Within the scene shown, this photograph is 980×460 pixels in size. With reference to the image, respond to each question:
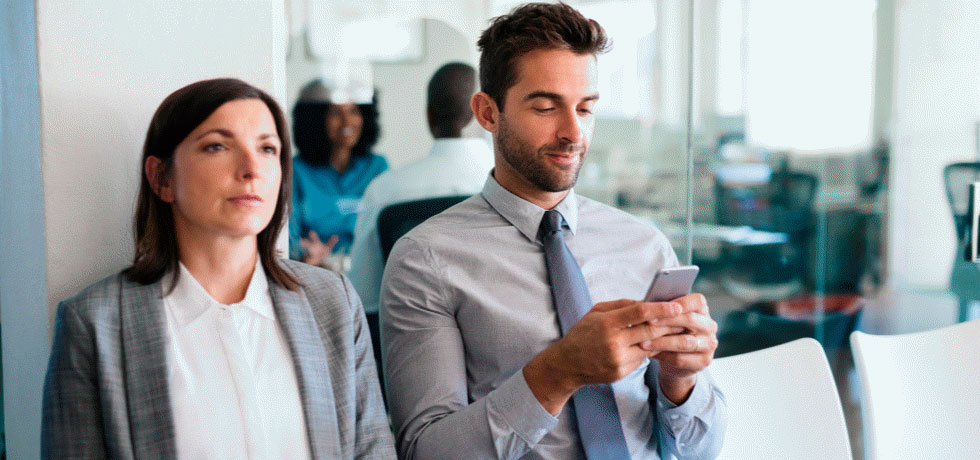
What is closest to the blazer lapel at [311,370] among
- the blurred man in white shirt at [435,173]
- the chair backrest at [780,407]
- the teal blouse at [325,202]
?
the chair backrest at [780,407]

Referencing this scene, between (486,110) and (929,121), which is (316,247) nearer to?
(486,110)

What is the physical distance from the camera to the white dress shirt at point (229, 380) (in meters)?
1.22

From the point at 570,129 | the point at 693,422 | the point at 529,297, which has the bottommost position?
the point at 693,422

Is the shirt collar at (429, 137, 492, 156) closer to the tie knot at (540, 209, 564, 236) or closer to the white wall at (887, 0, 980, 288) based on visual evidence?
the tie knot at (540, 209, 564, 236)

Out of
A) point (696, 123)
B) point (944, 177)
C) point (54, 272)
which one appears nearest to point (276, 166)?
point (54, 272)

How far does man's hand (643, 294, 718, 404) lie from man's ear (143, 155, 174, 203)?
843mm

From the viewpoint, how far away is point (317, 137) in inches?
102

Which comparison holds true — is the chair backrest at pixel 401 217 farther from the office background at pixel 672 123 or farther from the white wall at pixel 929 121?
the white wall at pixel 929 121

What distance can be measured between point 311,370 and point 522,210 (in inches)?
24.7

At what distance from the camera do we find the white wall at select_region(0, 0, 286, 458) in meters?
1.39

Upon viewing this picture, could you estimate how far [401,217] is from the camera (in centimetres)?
239

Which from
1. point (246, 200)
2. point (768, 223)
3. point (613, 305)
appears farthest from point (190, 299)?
point (768, 223)

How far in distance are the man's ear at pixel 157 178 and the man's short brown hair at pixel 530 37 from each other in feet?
2.39

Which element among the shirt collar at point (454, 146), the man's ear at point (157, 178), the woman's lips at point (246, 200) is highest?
the shirt collar at point (454, 146)
